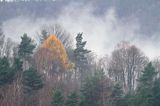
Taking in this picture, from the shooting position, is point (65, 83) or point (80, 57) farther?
point (80, 57)

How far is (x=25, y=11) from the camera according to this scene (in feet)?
419

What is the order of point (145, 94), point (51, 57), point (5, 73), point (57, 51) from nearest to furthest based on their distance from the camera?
point (145, 94) → point (5, 73) → point (51, 57) → point (57, 51)

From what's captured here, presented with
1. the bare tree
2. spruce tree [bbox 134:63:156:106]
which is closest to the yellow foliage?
the bare tree

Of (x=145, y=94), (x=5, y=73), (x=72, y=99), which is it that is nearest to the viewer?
(x=72, y=99)

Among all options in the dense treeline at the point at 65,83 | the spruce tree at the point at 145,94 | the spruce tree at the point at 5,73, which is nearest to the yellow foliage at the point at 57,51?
the dense treeline at the point at 65,83

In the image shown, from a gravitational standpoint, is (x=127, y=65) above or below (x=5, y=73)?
above

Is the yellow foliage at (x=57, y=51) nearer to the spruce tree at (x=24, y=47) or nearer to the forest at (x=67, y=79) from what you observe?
the forest at (x=67, y=79)

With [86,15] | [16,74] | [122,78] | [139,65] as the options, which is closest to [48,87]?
[16,74]

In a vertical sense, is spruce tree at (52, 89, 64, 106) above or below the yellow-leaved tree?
below

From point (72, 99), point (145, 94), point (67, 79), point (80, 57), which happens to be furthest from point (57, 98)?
point (80, 57)

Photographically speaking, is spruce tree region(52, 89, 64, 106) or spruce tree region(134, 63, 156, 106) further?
spruce tree region(134, 63, 156, 106)

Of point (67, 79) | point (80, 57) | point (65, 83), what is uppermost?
point (80, 57)

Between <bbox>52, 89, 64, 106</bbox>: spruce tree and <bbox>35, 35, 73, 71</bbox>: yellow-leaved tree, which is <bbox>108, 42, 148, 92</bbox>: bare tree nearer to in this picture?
<bbox>35, 35, 73, 71</bbox>: yellow-leaved tree

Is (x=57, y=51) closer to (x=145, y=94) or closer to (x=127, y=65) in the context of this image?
(x=127, y=65)
